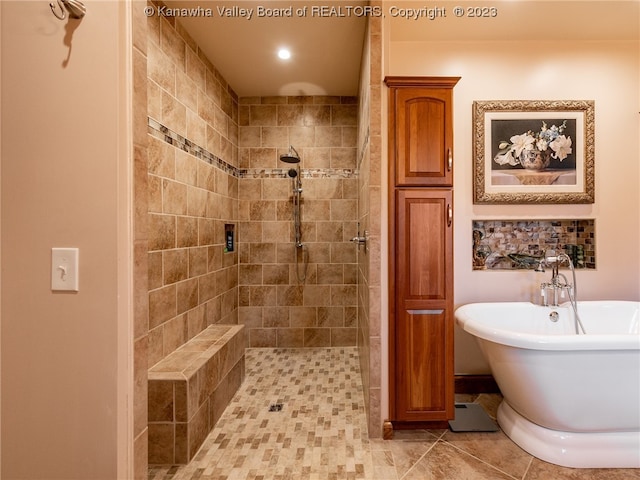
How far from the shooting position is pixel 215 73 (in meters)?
2.84

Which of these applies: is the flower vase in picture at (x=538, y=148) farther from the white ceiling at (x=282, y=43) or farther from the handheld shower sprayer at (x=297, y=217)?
the handheld shower sprayer at (x=297, y=217)

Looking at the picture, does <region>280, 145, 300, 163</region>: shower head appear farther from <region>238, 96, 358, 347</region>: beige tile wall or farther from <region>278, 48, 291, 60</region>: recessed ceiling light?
<region>278, 48, 291, 60</region>: recessed ceiling light

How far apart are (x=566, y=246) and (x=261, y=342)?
2.99 metres

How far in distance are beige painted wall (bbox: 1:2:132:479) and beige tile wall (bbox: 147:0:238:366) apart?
3.20 ft

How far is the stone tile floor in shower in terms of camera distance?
1637 millimetres

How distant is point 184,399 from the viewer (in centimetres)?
171

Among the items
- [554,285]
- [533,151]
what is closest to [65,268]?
[554,285]

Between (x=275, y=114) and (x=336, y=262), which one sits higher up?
(x=275, y=114)

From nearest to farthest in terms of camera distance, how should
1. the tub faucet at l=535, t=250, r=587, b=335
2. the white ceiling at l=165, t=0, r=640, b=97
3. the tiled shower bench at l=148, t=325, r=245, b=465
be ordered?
1. the tiled shower bench at l=148, t=325, r=245, b=465
2. the white ceiling at l=165, t=0, r=640, b=97
3. the tub faucet at l=535, t=250, r=587, b=335

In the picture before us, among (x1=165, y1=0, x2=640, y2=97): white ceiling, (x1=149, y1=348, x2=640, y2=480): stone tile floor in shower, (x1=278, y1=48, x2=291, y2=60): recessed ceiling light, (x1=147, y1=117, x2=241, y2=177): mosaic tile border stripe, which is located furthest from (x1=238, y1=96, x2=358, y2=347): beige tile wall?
(x1=149, y1=348, x2=640, y2=480): stone tile floor in shower

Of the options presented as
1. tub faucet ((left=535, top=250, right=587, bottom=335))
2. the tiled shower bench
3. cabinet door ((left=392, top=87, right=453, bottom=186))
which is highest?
cabinet door ((left=392, top=87, right=453, bottom=186))

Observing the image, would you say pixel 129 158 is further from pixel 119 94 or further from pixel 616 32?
pixel 616 32

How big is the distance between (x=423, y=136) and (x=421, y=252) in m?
0.71

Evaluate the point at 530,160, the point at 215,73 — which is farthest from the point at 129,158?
the point at 530,160
